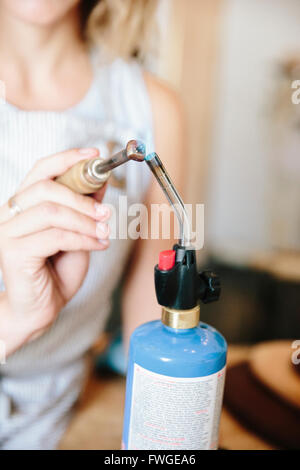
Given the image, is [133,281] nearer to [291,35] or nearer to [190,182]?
[190,182]

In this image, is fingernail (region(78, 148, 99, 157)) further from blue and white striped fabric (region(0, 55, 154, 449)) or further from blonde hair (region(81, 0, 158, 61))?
blonde hair (region(81, 0, 158, 61))

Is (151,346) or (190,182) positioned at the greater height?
(190,182)

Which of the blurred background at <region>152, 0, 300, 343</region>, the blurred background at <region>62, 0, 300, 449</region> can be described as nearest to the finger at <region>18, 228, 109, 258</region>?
the blurred background at <region>62, 0, 300, 449</region>

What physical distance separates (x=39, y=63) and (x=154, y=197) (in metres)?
0.21

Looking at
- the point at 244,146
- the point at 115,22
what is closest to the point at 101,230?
the point at 115,22

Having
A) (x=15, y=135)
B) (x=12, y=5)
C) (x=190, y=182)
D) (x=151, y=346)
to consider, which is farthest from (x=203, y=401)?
(x=190, y=182)

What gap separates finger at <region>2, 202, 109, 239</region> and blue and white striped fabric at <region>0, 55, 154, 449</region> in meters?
0.13

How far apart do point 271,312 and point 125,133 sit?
3.70ft

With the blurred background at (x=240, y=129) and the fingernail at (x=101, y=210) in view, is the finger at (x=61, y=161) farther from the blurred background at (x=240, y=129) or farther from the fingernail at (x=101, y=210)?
the blurred background at (x=240, y=129)

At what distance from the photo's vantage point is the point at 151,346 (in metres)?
0.31

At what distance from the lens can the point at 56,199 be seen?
34 centimetres

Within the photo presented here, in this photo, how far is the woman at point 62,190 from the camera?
0.35 metres

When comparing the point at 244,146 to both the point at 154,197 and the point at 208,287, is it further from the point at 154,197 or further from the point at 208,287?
the point at 208,287

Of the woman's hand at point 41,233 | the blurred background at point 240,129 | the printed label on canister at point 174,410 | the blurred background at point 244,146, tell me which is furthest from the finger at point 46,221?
the blurred background at point 240,129
